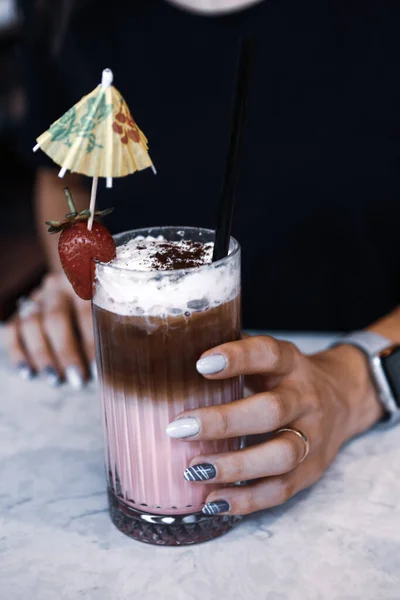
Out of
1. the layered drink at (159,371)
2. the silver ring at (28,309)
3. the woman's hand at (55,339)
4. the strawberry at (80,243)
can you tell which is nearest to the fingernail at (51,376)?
the woman's hand at (55,339)

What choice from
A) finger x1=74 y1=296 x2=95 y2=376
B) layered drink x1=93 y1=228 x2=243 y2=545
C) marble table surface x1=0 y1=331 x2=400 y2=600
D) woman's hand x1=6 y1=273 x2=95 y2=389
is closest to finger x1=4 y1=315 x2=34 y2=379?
woman's hand x1=6 y1=273 x2=95 y2=389

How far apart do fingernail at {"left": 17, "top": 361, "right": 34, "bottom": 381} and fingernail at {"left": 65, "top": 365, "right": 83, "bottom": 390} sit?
7 cm

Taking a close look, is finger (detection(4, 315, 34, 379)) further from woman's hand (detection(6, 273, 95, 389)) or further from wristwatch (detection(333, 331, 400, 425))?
wristwatch (detection(333, 331, 400, 425))

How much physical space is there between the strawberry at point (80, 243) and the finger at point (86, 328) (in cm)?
51

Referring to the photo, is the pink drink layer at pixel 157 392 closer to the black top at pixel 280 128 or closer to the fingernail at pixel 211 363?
the fingernail at pixel 211 363

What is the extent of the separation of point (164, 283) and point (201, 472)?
0.24 m

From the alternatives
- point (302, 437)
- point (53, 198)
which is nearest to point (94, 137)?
point (302, 437)

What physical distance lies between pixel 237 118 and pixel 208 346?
0.27m

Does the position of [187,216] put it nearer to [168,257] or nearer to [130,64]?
[130,64]

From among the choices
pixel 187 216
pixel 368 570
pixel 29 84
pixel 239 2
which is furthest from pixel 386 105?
pixel 368 570

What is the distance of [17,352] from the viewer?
4.44ft

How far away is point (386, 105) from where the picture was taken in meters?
1.63

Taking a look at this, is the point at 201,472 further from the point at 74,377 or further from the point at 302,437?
the point at 74,377

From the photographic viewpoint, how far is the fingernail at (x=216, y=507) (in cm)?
85
